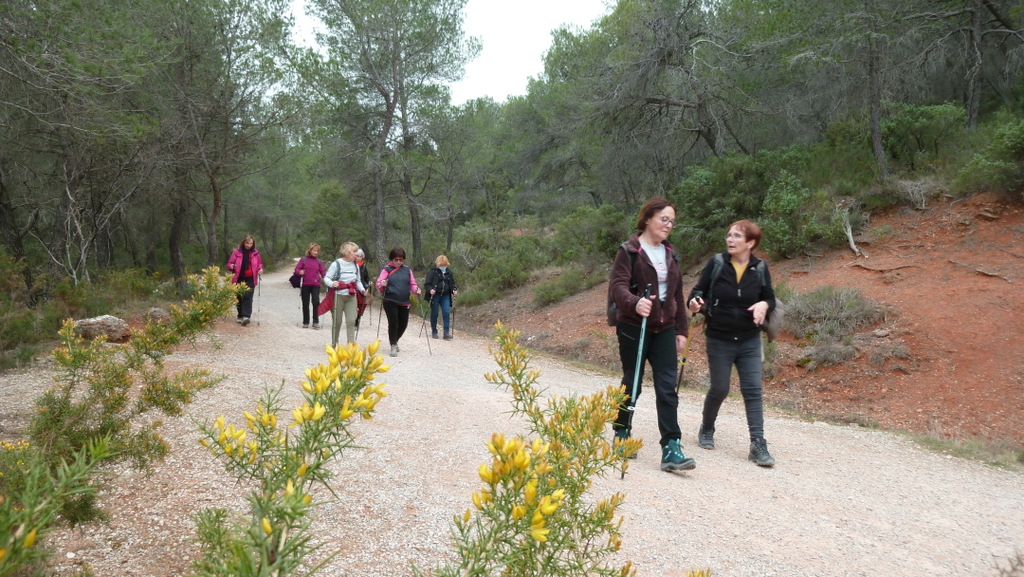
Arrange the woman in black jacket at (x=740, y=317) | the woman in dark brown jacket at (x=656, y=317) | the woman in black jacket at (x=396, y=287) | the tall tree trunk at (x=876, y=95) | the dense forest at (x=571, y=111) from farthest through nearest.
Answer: the tall tree trunk at (x=876, y=95) → the dense forest at (x=571, y=111) → the woman in black jacket at (x=396, y=287) → the woman in black jacket at (x=740, y=317) → the woman in dark brown jacket at (x=656, y=317)

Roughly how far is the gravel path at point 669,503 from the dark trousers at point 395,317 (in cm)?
336

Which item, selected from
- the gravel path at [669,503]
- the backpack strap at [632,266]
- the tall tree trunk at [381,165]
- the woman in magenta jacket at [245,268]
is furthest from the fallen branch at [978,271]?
the tall tree trunk at [381,165]

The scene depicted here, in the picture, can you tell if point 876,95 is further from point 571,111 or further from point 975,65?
point 571,111

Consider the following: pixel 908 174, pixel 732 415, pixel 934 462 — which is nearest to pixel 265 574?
pixel 934 462

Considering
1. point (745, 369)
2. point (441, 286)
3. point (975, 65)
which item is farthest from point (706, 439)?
point (975, 65)

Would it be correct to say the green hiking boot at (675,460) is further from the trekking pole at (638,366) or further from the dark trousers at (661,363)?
the trekking pole at (638,366)

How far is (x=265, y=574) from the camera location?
0.96m

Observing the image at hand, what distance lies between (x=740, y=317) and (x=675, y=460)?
1.28m

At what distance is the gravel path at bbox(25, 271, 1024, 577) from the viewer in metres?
2.96

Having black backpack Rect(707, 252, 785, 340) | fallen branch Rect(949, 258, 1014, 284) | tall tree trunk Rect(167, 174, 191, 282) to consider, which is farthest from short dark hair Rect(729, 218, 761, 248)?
tall tree trunk Rect(167, 174, 191, 282)

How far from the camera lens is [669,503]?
152 inches

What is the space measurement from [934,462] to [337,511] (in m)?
5.42

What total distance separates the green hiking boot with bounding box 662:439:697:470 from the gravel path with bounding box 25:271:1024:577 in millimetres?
74

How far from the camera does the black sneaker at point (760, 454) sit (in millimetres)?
4922
